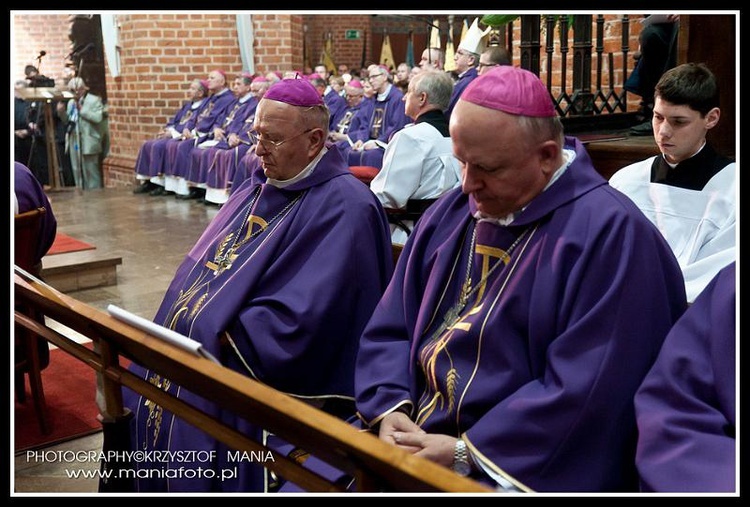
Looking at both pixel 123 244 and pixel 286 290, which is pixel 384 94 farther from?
pixel 286 290

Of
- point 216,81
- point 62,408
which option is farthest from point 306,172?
point 216,81

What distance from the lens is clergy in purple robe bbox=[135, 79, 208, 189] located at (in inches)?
479

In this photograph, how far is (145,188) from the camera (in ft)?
40.5

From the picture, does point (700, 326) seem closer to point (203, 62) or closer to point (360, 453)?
point (360, 453)

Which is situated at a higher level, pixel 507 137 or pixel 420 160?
pixel 507 137

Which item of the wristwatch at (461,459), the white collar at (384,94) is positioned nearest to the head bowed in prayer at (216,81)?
the white collar at (384,94)

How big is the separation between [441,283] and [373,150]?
7.31 metres

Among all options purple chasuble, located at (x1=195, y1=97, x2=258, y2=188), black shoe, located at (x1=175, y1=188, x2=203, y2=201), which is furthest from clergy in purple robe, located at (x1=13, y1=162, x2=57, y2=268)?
black shoe, located at (x1=175, y1=188, x2=203, y2=201)

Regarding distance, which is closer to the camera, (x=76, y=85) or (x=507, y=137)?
(x=507, y=137)

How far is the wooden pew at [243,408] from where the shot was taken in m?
1.50

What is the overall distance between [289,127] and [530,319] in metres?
1.27

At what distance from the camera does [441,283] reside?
2.34m

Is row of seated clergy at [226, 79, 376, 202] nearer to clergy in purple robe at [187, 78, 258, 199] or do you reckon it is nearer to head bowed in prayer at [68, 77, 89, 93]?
clergy in purple robe at [187, 78, 258, 199]

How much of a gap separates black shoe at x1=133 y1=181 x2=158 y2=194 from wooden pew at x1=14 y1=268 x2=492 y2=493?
32.5 feet
